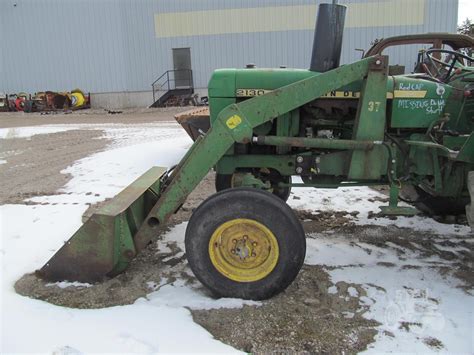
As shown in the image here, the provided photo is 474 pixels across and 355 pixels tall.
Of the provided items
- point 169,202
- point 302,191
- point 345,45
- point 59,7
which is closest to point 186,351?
point 169,202

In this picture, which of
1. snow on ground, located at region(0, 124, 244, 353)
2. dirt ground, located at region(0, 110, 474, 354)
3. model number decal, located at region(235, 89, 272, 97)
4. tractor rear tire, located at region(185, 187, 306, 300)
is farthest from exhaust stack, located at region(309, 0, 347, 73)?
snow on ground, located at region(0, 124, 244, 353)

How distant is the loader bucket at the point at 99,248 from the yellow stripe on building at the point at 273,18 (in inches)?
772

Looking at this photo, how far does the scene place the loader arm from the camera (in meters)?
3.07

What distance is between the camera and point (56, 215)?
4.75m

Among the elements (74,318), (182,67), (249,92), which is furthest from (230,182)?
(182,67)

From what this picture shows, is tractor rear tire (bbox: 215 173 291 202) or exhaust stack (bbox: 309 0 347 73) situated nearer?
exhaust stack (bbox: 309 0 347 73)

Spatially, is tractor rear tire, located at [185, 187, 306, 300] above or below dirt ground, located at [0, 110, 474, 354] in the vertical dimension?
above

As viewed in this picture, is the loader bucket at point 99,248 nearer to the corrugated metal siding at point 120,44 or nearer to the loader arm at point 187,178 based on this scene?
the loader arm at point 187,178

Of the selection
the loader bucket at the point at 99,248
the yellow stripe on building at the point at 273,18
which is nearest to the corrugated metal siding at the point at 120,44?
the yellow stripe on building at the point at 273,18

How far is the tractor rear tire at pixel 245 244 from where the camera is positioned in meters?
2.90

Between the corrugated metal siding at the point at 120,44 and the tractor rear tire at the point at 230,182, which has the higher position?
the corrugated metal siding at the point at 120,44

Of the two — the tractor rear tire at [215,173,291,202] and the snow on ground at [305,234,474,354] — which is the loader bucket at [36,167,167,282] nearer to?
the tractor rear tire at [215,173,291,202]

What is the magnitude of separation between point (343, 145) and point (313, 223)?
155cm

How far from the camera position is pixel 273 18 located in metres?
21.6
